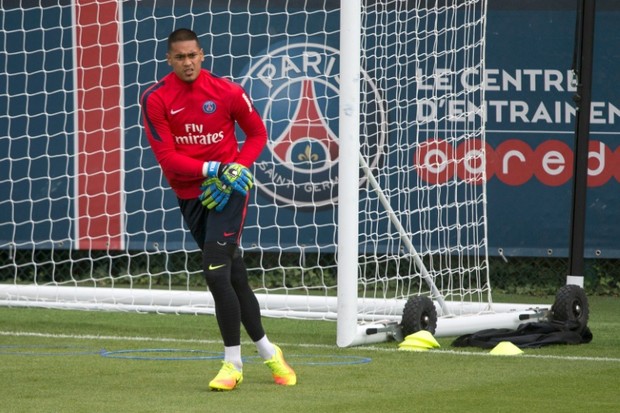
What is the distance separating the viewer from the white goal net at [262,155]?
1143 cm

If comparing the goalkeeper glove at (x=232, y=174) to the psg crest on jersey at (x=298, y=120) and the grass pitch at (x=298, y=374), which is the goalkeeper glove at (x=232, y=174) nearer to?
the grass pitch at (x=298, y=374)

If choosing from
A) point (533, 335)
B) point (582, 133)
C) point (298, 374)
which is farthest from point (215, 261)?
point (582, 133)

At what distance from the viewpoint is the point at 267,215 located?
12898 millimetres

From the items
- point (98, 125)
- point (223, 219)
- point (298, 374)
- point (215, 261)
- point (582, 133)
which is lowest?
point (298, 374)

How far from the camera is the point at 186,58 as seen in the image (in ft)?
24.2

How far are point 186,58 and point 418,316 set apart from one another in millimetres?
2909

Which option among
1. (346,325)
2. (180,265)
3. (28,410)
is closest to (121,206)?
(180,265)

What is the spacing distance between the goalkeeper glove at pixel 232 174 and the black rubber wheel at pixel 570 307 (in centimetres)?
340

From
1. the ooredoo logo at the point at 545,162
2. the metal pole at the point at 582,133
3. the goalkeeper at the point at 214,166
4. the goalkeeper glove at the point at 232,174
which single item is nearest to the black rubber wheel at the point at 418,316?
the metal pole at the point at 582,133

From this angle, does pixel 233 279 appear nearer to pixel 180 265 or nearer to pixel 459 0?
pixel 459 0

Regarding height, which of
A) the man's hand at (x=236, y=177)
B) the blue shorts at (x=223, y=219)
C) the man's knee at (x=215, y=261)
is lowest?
the man's knee at (x=215, y=261)

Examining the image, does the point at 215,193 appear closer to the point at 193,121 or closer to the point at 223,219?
the point at 223,219

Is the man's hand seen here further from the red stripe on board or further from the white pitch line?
the red stripe on board

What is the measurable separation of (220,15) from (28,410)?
7.12 m
